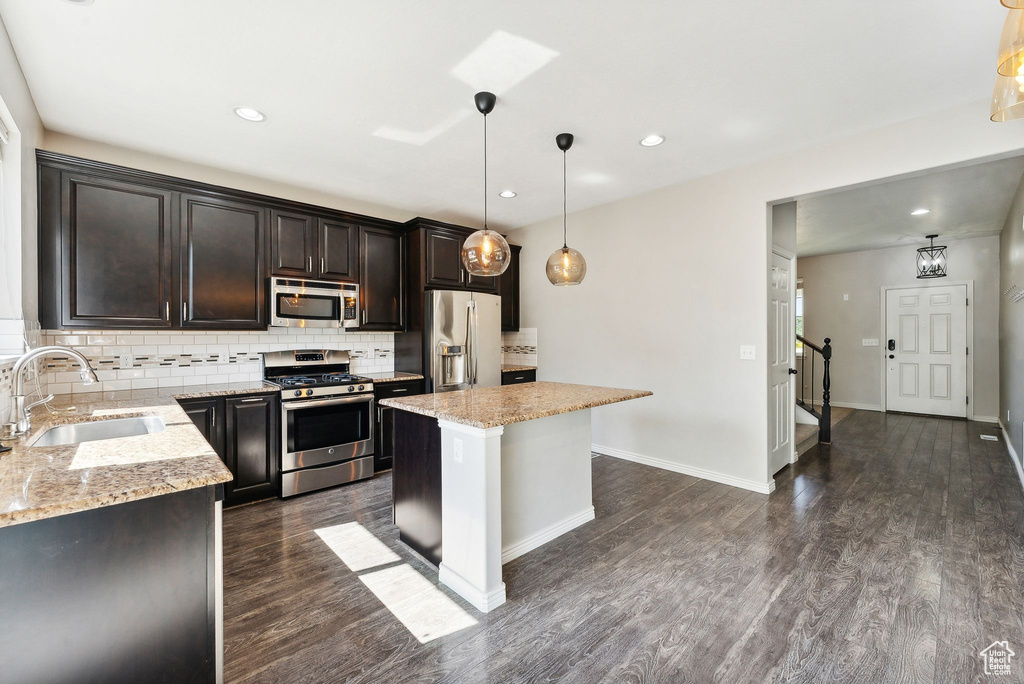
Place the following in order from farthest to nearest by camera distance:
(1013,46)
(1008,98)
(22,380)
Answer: (22,380) < (1008,98) < (1013,46)

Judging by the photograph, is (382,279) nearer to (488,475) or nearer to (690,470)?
(488,475)

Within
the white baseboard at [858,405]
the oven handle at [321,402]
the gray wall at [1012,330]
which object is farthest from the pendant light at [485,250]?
the white baseboard at [858,405]

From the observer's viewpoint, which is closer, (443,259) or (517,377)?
(443,259)

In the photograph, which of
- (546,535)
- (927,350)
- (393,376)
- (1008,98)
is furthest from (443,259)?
(927,350)

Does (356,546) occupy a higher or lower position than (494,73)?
lower

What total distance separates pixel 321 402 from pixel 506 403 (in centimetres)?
185

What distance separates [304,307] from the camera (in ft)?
12.2

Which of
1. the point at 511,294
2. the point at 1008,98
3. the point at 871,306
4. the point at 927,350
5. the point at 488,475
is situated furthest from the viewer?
the point at 871,306

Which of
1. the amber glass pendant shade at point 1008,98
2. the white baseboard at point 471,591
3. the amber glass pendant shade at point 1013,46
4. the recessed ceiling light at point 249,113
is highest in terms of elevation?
the recessed ceiling light at point 249,113

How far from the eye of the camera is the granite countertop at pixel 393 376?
3994 millimetres

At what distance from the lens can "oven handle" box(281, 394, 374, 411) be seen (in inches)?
133

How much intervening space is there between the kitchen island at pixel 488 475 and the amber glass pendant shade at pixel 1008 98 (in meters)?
1.76

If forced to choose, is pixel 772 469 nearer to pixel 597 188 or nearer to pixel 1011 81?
pixel 597 188

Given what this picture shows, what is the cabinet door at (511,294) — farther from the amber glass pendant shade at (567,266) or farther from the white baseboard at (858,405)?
the white baseboard at (858,405)
